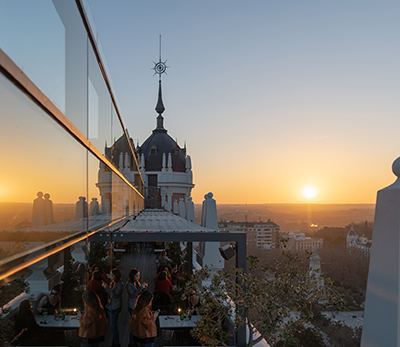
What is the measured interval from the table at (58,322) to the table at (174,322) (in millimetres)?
4022

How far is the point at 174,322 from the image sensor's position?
6246mm

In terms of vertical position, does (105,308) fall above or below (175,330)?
above

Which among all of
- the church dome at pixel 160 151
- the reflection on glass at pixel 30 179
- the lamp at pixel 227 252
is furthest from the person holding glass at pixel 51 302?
the church dome at pixel 160 151

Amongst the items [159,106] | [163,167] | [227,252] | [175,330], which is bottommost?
[175,330]

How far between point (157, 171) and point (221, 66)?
45.9 m

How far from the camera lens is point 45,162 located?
1.65 meters

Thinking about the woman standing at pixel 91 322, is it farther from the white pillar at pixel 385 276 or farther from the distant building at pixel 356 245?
the distant building at pixel 356 245

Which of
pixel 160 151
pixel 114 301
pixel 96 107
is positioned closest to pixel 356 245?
pixel 114 301

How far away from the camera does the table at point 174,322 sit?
6.02 metres

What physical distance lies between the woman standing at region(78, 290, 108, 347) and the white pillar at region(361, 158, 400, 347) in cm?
264

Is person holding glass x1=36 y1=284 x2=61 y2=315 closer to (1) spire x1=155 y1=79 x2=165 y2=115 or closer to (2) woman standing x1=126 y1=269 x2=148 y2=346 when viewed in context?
(2) woman standing x1=126 y1=269 x2=148 y2=346

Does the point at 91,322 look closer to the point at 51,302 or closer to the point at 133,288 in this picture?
the point at 51,302

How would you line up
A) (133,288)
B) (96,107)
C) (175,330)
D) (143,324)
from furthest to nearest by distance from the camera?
(175,330) → (133,288) → (143,324) → (96,107)

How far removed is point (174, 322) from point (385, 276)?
450 cm
